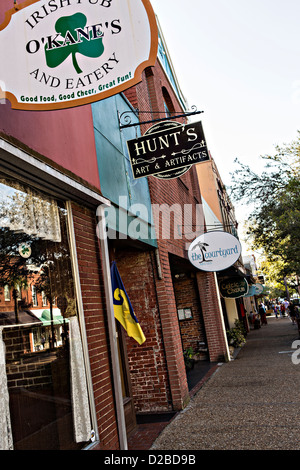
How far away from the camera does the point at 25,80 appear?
129 inches

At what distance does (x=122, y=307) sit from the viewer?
575 cm

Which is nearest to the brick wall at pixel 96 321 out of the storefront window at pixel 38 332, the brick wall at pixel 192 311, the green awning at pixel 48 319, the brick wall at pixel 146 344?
the storefront window at pixel 38 332

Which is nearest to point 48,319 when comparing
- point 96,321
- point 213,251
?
point 96,321

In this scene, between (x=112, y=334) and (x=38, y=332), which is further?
(x=112, y=334)

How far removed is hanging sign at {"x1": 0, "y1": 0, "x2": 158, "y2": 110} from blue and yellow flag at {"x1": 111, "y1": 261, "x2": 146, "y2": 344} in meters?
2.91

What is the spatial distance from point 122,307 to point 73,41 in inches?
140

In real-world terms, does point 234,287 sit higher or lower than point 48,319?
higher

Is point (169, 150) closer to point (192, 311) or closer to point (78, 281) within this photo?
point (78, 281)

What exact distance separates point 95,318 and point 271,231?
39.0 feet

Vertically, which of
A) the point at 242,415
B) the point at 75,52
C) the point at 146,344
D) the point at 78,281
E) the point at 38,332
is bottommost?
the point at 242,415

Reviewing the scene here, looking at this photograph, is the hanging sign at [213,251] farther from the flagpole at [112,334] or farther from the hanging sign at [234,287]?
the hanging sign at [234,287]

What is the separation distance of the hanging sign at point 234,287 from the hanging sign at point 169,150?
32.9 ft
